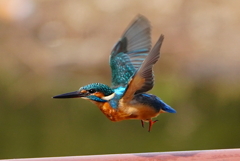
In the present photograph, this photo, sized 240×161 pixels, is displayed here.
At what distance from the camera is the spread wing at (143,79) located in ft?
4.83

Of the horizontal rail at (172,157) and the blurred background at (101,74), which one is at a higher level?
the horizontal rail at (172,157)

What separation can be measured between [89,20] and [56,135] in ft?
6.73

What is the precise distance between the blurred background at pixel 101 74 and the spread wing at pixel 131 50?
1.98 m

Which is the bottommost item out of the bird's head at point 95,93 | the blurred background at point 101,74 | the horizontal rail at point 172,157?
the blurred background at point 101,74

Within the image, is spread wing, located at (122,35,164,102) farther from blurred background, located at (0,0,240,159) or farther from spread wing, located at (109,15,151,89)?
blurred background, located at (0,0,240,159)

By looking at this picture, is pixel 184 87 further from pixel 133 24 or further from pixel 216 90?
pixel 133 24

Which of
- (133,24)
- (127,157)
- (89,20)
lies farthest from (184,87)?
(127,157)

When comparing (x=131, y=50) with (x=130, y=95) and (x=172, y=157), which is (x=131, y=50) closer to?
(x=130, y=95)

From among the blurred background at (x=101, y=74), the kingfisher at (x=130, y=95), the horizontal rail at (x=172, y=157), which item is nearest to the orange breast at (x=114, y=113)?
the kingfisher at (x=130, y=95)

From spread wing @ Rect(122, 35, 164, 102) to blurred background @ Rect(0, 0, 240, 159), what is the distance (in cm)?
236

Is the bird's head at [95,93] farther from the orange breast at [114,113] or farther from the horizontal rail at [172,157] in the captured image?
the horizontal rail at [172,157]

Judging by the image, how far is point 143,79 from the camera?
1528 millimetres

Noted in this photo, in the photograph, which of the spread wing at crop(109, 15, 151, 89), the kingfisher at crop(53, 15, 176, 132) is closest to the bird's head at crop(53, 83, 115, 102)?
the kingfisher at crop(53, 15, 176, 132)

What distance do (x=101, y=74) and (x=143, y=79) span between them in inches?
138
